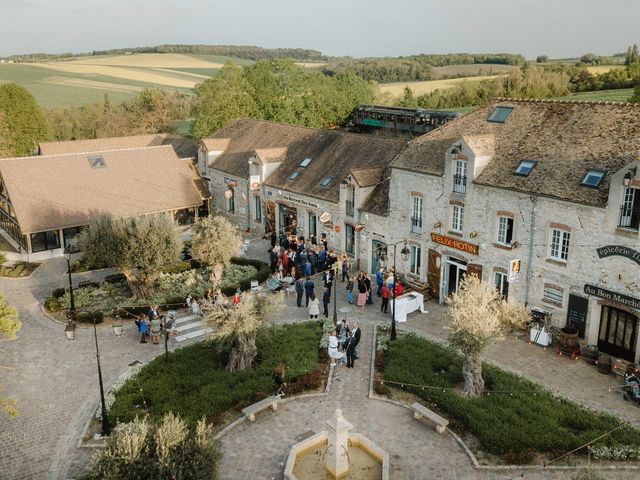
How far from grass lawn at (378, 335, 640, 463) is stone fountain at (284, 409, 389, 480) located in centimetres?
320

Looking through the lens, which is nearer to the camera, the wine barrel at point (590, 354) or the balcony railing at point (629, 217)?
the balcony railing at point (629, 217)

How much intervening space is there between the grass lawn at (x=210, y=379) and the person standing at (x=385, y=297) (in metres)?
4.21

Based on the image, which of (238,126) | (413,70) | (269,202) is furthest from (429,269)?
(413,70)

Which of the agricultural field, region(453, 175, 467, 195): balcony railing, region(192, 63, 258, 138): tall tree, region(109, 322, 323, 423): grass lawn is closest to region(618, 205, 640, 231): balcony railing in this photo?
region(453, 175, 467, 195): balcony railing

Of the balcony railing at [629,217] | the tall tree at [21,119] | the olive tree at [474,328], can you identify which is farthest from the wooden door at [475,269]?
the tall tree at [21,119]

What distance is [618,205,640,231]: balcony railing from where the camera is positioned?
790 inches

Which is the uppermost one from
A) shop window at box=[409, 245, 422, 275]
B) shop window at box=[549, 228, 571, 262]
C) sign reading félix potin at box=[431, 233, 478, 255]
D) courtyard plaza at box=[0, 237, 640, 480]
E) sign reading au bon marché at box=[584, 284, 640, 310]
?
shop window at box=[549, 228, 571, 262]

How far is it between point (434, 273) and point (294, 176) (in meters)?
12.5

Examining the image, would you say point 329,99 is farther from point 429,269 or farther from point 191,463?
point 191,463

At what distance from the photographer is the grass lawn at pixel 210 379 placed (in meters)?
18.6

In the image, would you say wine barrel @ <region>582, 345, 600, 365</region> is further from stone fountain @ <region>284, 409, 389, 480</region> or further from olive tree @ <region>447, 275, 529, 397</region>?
stone fountain @ <region>284, 409, 389, 480</region>

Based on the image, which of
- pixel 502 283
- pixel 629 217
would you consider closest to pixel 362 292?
pixel 502 283

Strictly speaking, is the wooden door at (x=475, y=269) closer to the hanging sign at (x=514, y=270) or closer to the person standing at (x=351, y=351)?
the hanging sign at (x=514, y=270)

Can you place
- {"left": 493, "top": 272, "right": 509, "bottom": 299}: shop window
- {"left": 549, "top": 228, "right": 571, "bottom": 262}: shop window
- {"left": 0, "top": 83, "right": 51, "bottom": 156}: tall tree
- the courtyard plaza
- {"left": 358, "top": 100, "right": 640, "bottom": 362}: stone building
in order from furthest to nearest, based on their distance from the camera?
1. {"left": 0, "top": 83, "right": 51, "bottom": 156}: tall tree
2. {"left": 493, "top": 272, "right": 509, "bottom": 299}: shop window
3. {"left": 549, "top": 228, "right": 571, "bottom": 262}: shop window
4. {"left": 358, "top": 100, "right": 640, "bottom": 362}: stone building
5. the courtyard plaza
